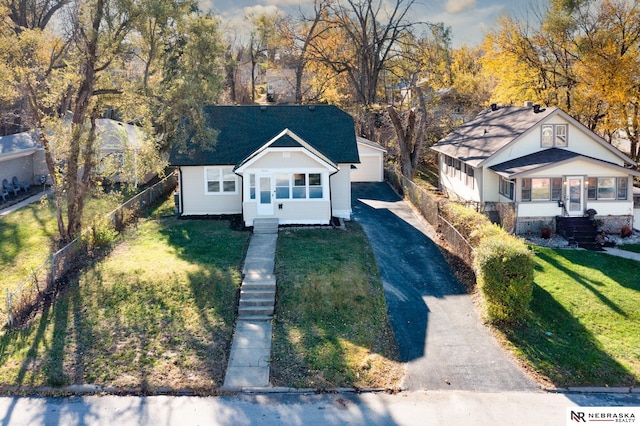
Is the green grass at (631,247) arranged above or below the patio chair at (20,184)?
below

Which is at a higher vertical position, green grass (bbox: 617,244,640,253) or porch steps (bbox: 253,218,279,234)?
porch steps (bbox: 253,218,279,234)

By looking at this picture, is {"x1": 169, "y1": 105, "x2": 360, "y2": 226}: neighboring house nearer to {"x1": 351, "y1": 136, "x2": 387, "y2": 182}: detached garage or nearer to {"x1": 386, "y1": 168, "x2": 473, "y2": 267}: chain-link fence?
{"x1": 386, "y1": 168, "x2": 473, "y2": 267}: chain-link fence

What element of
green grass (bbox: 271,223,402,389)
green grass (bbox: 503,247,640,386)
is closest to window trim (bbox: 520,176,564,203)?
green grass (bbox: 503,247,640,386)

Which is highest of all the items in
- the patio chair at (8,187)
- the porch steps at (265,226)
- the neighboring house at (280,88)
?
→ the neighboring house at (280,88)

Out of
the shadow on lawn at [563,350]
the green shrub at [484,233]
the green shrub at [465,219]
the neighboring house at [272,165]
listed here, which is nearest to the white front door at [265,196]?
the neighboring house at [272,165]

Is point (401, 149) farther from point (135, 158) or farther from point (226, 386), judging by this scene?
point (226, 386)

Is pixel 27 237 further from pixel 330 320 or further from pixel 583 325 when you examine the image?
pixel 583 325

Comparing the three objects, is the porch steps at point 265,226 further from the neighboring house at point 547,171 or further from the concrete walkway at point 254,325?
the neighboring house at point 547,171

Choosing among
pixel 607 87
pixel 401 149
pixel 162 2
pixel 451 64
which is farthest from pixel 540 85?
pixel 162 2
